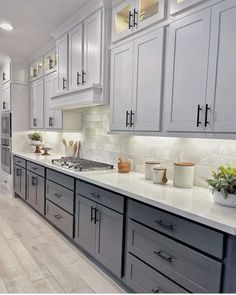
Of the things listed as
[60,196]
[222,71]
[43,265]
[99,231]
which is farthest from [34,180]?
[222,71]

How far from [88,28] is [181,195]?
2.14 meters

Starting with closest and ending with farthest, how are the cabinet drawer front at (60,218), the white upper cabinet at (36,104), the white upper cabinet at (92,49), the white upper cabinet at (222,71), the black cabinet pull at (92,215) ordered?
the white upper cabinet at (222,71) < the black cabinet pull at (92,215) < the white upper cabinet at (92,49) < the cabinet drawer front at (60,218) < the white upper cabinet at (36,104)

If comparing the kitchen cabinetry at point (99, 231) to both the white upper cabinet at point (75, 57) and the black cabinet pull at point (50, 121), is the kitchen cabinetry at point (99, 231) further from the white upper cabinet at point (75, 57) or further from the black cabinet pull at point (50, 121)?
the black cabinet pull at point (50, 121)

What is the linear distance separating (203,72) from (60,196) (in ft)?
6.94

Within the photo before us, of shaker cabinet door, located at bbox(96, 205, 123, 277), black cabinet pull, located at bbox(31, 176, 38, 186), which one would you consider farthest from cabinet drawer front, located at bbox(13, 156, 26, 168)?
shaker cabinet door, located at bbox(96, 205, 123, 277)

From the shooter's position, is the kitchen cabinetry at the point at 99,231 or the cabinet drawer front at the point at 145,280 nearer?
the cabinet drawer front at the point at 145,280

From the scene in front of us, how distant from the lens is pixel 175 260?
1482 mm

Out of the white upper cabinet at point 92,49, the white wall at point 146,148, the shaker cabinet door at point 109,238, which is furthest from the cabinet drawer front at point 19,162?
the shaker cabinet door at point 109,238

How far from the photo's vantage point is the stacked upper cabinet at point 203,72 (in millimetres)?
1494

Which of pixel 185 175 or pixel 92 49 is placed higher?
pixel 92 49

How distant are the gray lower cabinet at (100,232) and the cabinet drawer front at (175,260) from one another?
18 centimetres

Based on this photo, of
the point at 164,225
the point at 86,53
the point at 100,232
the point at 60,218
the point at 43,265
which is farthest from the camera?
the point at 60,218

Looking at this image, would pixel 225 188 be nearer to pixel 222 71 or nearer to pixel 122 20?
pixel 222 71

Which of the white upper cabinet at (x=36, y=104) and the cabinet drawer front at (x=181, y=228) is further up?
the white upper cabinet at (x=36, y=104)
